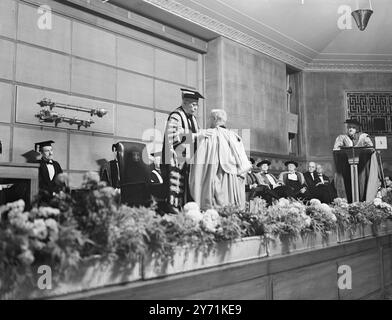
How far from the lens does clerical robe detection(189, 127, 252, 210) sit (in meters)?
4.67

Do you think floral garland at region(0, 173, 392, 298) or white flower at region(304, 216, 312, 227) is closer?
floral garland at region(0, 173, 392, 298)

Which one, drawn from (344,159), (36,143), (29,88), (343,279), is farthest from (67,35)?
(343,279)

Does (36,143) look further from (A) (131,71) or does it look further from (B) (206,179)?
(B) (206,179)

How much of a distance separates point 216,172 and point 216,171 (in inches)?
0.5

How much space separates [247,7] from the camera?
10.1 meters

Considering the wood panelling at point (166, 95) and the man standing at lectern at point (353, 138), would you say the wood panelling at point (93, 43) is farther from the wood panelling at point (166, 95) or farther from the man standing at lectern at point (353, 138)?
the man standing at lectern at point (353, 138)

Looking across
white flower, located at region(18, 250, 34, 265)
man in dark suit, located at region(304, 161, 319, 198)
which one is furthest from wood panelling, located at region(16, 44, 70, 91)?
man in dark suit, located at region(304, 161, 319, 198)

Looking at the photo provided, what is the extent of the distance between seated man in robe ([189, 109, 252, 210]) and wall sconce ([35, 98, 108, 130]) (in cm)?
308

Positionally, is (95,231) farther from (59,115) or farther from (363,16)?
(363,16)

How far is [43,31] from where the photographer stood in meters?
7.14

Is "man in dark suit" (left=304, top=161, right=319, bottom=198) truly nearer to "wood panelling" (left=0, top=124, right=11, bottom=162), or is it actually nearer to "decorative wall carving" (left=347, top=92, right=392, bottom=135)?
"decorative wall carving" (left=347, top=92, right=392, bottom=135)

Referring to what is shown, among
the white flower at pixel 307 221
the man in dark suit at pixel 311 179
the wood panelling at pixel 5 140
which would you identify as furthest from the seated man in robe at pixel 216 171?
the man in dark suit at pixel 311 179

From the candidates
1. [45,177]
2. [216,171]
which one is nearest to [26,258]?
[216,171]

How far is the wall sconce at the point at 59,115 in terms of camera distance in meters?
6.81
